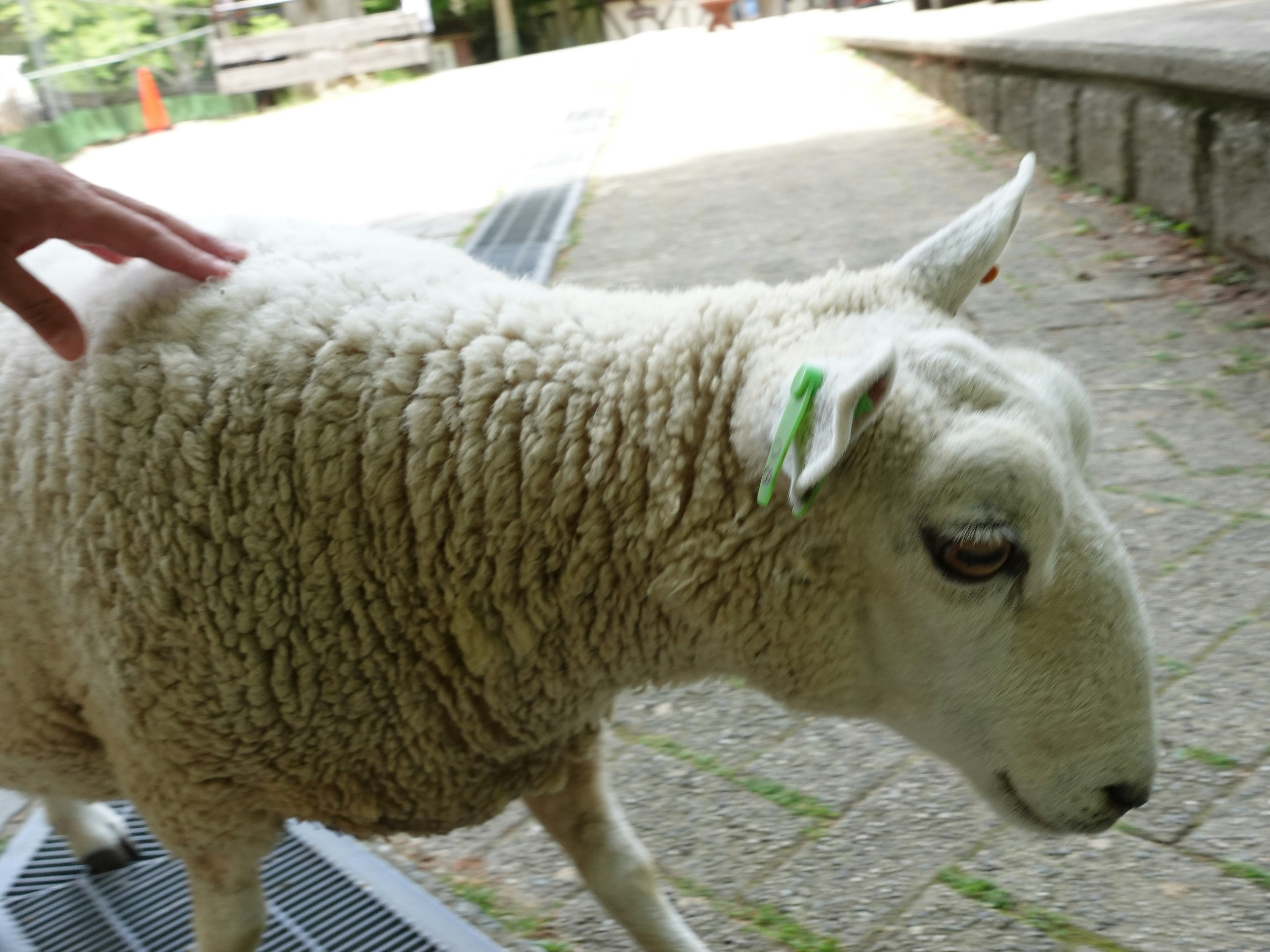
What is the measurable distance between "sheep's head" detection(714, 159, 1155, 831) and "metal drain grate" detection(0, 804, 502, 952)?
1047 mm

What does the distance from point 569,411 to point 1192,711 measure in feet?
5.36

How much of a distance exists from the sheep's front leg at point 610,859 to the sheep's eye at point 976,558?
2.75 ft

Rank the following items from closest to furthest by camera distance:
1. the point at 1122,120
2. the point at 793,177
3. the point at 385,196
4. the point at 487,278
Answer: the point at 487,278, the point at 1122,120, the point at 793,177, the point at 385,196

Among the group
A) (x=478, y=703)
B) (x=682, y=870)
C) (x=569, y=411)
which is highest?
(x=569, y=411)

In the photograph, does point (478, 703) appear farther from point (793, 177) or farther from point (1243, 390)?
point (793, 177)

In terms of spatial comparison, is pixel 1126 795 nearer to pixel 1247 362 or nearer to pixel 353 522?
pixel 353 522

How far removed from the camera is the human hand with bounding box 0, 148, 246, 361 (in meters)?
1.73

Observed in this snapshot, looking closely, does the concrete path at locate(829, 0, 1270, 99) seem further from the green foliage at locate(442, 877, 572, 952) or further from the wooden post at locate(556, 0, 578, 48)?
the wooden post at locate(556, 0, 578, 48)

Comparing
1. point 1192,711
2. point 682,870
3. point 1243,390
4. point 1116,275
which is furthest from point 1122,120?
point 682,870

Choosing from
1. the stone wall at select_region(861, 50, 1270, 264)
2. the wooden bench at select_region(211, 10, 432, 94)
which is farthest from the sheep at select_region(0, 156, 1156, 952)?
the wooden bench at select_region(211, 10, 432, 94)

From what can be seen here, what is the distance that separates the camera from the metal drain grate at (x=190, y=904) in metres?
2.34

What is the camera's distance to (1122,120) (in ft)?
18.0

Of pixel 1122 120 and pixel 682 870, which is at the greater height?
pixel 1122 120

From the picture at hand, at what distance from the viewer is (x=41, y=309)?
5.76ft
